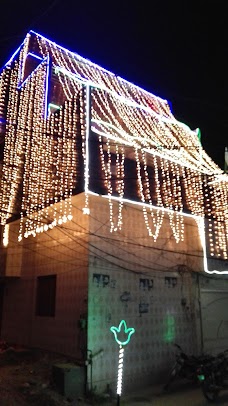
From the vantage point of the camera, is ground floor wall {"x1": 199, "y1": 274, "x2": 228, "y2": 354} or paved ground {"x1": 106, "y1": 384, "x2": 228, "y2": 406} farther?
ground floor wall {"x1": 199, "y1": 274, "x2": 228, "y2": 354}

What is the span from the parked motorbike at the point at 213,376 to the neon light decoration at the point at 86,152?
409 centimetres

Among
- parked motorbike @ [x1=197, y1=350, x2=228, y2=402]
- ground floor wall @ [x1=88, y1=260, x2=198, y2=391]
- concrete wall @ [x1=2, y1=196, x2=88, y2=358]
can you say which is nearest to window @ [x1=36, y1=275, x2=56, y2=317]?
concrete wall @ [x1=2, y1=196, x2=88, y2=358]

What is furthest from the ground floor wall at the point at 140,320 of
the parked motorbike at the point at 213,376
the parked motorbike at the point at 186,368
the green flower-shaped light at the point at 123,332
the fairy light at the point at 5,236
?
the fairy light at the point at 5,236

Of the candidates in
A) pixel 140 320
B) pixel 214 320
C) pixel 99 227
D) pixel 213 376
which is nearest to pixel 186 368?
pixel 213 376

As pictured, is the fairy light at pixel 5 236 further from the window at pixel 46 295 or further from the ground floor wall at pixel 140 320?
the ground floor wall at pixel 140 320

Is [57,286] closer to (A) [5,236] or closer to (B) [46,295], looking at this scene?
(B) [46,295]

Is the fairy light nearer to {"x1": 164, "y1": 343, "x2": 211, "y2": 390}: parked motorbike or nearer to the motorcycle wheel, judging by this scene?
{"x1": 164, "y1": 343, "x2": 211, "y2": 390}: parked motorbike

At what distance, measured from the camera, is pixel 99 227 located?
10.1 m

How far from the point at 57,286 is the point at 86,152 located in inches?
168

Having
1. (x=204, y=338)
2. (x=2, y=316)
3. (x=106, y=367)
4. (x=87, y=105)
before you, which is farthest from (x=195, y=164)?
(x=2, y=316)

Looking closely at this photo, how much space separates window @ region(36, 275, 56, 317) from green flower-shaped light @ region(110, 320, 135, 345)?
2.17 m

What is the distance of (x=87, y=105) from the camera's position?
11023mm

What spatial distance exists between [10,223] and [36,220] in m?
1.87

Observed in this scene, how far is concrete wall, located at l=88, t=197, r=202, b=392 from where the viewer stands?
9.27 meters
